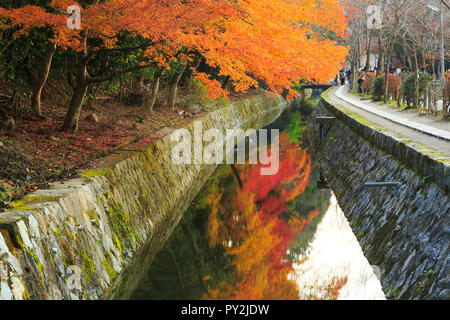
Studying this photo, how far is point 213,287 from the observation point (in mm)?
9695

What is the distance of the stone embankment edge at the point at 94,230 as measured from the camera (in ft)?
19.8

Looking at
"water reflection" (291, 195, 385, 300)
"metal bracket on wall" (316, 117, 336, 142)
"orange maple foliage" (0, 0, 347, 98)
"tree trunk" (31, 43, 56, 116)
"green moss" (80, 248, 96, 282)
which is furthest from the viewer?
"metal bracket on wall" (316, 117, 336, 142)

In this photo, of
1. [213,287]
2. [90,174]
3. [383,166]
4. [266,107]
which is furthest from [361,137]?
[266,107]

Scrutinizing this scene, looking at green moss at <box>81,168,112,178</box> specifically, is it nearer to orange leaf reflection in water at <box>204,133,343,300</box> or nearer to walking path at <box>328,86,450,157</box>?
orange leaf reflection in water at <box>204,133,343,300</box>

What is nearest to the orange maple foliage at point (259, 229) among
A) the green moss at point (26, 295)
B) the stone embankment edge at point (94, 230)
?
the stone embankment edge at point (94, 230)

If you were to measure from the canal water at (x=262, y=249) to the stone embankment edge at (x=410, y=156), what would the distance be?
6.78ft

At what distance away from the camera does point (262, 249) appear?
12.1 metres

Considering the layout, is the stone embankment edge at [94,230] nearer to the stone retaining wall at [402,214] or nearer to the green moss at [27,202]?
the green moss at [27,202]

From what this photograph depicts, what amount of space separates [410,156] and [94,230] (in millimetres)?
6020

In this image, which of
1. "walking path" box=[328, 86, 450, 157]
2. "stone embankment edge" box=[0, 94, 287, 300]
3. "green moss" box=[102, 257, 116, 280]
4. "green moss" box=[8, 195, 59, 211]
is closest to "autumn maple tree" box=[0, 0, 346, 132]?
"stone embankment edge" box=[0, 94, 287, 300]

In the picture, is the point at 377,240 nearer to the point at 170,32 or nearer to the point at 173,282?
the point at 173,282

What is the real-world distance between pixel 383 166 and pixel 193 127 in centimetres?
1069

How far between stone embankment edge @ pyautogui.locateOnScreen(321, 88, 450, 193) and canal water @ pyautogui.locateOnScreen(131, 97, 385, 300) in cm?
207

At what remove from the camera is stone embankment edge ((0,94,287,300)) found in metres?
6.03
